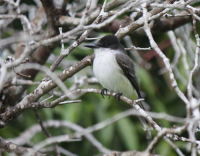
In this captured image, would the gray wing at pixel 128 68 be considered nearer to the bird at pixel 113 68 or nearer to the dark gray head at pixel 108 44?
the bird at pixel 113 68

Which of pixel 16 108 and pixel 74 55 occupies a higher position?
pixel 16 108

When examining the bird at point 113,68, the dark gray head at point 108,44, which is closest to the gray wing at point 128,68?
the bird at point 113,68

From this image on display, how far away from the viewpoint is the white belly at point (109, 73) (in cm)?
380

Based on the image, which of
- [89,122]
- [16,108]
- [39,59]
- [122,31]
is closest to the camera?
[16,108]

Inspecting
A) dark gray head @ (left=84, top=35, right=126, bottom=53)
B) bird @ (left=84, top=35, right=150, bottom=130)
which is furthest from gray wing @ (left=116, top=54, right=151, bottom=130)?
dark gray head @ (left=84, top=35, right=126, bottom=53)

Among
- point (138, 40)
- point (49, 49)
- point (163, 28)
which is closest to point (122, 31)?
point (163, 28)

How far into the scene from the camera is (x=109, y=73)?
3.81m

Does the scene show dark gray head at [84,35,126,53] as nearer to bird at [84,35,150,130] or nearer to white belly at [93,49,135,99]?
bird at [84,35,150,130]

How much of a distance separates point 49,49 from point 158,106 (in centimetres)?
289

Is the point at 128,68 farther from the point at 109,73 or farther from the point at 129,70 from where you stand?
the point at 109,73

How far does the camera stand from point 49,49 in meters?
4.11

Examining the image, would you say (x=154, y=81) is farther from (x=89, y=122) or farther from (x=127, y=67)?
(x=127, y=67)

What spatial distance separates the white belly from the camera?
3799mm

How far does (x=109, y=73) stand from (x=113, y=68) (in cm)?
12
